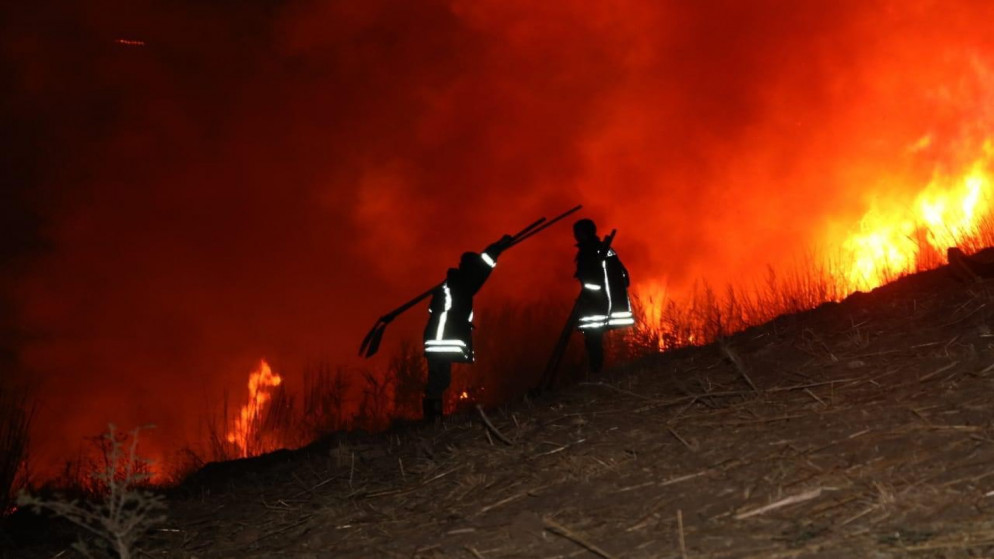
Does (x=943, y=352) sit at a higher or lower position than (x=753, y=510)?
higher

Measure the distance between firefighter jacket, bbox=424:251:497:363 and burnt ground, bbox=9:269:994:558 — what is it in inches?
72.5

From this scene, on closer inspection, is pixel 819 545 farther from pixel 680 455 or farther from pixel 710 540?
pixel 680 455

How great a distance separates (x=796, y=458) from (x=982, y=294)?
10.0ft

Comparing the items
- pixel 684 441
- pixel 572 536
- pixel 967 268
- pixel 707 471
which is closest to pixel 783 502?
pixel 707 471

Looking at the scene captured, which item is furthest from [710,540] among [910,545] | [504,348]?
[504,348]

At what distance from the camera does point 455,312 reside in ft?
27.8

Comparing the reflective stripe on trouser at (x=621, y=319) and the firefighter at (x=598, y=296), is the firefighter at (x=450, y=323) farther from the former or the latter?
the reflective stripe on trouser at (x=621, y=319)

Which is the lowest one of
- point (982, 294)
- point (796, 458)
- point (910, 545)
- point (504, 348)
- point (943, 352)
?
point (910, 545)

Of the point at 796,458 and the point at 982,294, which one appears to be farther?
the point at 982,294

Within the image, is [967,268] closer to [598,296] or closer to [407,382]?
[598,296]

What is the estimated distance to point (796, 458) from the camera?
11.9 ft

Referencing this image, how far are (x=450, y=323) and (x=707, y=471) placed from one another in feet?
16.1

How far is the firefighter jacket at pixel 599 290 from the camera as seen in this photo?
8.66 meters

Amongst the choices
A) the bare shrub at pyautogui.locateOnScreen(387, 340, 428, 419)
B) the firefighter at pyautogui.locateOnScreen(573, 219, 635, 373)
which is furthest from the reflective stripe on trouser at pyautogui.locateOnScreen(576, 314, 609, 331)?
the bare shrub at pyautogui.locateOnScreen(387, 340, 428, 419)
